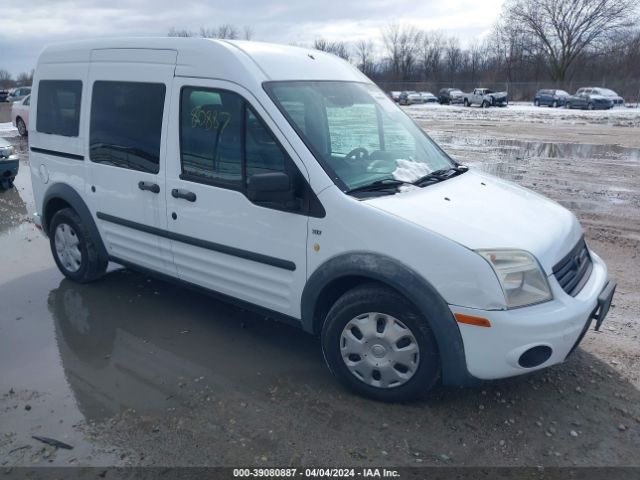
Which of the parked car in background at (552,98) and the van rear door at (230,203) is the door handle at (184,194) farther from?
the parked car in background at (552,98)

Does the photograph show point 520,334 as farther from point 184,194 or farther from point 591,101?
point 591,101

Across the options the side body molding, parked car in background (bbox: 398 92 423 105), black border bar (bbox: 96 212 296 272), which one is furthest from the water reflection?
parked car in background (bbox: 398 92 423 105)

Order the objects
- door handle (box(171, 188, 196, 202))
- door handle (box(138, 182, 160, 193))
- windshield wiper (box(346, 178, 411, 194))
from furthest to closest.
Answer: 1. door handle (box(138, 182, 160, 193))
2. door handle (box(171, 188, 196, 202))
3. windshield wiper (box(346, 178, 411, 194))

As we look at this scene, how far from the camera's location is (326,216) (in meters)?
3.51

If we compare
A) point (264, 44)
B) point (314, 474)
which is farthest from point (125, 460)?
point (264, 44)

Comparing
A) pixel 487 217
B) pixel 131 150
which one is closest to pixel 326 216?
pixel 487 217

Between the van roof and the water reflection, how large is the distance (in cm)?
203

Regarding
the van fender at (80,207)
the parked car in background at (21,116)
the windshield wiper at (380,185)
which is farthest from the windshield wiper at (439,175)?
the parked car in background at (21,116)

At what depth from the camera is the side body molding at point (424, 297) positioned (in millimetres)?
3168

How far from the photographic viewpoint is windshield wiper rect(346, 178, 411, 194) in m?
3.59

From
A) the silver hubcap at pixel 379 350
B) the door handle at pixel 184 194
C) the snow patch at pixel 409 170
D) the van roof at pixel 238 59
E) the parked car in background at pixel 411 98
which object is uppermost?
the parked car in background at pixel 411 98

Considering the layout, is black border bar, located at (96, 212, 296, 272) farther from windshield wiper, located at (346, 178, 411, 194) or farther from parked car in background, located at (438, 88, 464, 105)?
parked car in background, located at (438, 88, 464, 105)

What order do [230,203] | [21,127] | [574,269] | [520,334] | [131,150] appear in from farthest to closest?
[21,127] < [131,150] < [230,203] < [574,269] < [520,334]

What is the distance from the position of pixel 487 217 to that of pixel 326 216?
1.00 metres
